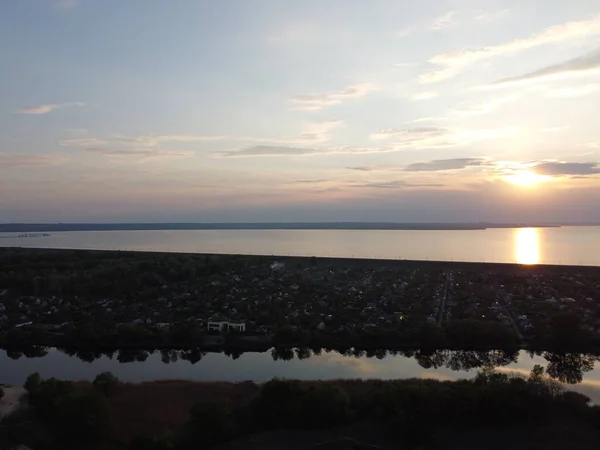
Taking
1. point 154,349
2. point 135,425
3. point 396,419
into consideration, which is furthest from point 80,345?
point 396,419

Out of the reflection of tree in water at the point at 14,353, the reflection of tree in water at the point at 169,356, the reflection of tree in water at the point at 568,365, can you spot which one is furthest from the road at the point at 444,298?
the reflection of tree in water at the point at 14,353

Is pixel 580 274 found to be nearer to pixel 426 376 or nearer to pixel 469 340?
pixel 469 340

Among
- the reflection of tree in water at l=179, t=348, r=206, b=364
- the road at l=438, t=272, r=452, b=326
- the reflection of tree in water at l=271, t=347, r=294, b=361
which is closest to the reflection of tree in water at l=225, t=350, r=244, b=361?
the reflection of tree in water at l=179, t=348, r=206, b=364

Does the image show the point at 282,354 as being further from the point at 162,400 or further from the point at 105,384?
the point at 105,384

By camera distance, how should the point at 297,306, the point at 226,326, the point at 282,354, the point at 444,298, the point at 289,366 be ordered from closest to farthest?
1. the point at 289,366
2. the point at 282,354
3. the point at 226,326
4. the point at 297,306
5. the point at 444,298

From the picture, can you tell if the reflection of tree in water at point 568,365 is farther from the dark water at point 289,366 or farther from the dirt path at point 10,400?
the dirt path at point 10,400

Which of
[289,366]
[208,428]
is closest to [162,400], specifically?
[208,428]
